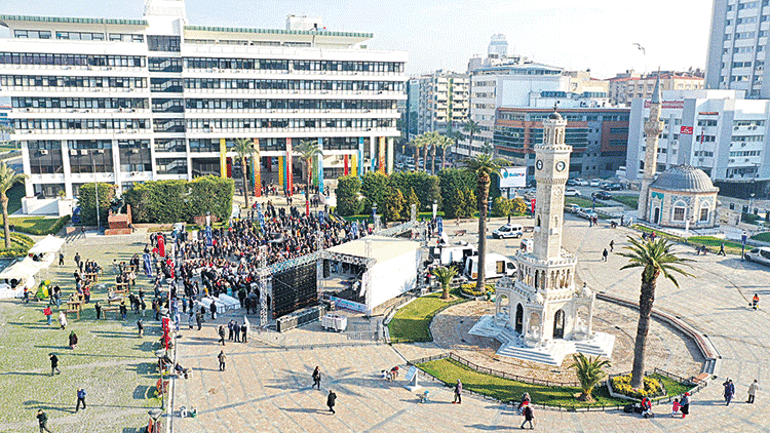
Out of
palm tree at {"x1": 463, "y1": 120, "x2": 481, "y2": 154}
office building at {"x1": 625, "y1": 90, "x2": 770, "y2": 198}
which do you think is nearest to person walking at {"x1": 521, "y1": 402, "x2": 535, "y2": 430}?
office building at {"x1": 625, "y1": 90, "x2": 770, "y2": 198}

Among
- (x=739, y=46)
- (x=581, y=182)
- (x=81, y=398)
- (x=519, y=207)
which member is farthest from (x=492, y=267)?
(x=739, y=46)

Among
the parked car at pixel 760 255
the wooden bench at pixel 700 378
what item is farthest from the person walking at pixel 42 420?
the parked car at pixel 760 255

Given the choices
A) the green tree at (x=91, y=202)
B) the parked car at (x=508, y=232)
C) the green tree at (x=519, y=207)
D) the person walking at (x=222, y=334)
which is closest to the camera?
the person walking at (x=222, y=334)

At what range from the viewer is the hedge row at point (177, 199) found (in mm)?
71125

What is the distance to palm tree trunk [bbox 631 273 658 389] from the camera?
3216 cm

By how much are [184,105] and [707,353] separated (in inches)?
3016

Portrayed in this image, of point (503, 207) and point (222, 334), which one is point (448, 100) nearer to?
point (503, 207)

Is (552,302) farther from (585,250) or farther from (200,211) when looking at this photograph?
(200,211)

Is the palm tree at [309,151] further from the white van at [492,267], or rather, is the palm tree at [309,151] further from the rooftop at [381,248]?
the rooftop at [381,248]

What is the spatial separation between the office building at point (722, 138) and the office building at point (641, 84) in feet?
165

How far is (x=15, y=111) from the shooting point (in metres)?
80.5

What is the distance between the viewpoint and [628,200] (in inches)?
3846

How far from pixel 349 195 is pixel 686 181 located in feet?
140

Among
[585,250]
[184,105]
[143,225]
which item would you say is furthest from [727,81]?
[143,225]
